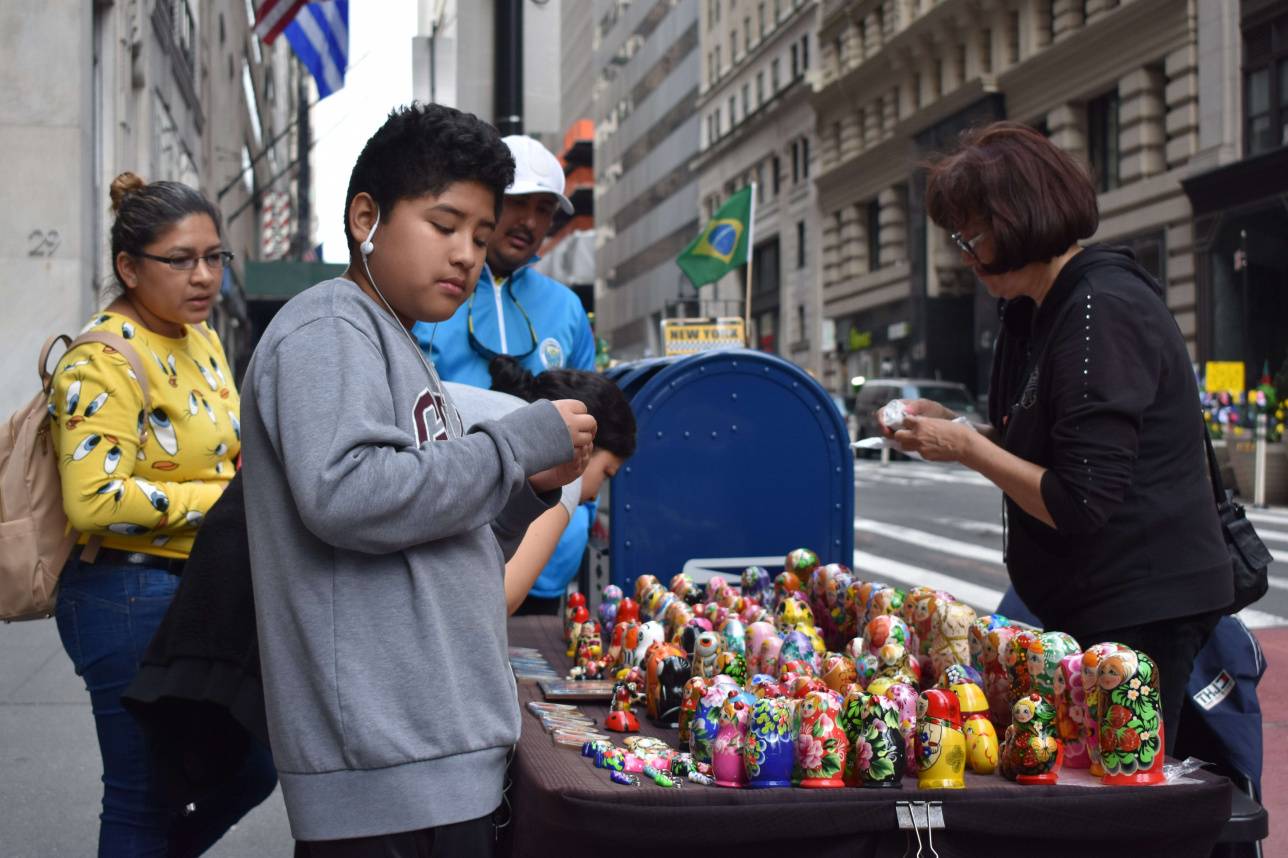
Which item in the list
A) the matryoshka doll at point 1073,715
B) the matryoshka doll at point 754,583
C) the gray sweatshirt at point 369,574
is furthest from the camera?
the matryoshka doll at point 754,583

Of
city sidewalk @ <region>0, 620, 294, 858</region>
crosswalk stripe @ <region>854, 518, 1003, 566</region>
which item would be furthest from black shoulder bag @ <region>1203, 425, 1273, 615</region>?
crosswalk stripe @ <region>854, 518, 1003, 566</region>

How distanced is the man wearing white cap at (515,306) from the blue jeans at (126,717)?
1.13m

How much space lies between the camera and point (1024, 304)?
2.94 meters

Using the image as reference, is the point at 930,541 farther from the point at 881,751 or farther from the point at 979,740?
the point at 881,751

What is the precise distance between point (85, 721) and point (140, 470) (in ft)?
11.6

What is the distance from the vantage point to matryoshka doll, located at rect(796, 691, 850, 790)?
2369 millimetres

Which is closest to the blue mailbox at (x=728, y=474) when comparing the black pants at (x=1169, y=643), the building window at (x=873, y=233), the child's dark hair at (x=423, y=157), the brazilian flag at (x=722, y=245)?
the black pants at (x=1169, y=643)

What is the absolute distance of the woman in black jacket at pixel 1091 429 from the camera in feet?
8.37

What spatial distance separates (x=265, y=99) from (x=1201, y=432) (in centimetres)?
5000

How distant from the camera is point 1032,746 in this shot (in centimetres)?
241

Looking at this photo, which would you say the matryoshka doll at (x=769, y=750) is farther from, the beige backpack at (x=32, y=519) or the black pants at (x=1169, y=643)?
the beige backpack at (x=32, y=519)

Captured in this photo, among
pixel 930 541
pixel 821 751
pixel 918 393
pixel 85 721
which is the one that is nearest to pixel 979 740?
pixel 821 751

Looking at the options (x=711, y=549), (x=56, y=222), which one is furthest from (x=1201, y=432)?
(x=56, y=222)

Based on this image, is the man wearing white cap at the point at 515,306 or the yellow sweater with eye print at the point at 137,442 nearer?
the yellow sweater with eye print at the point at 137,442
